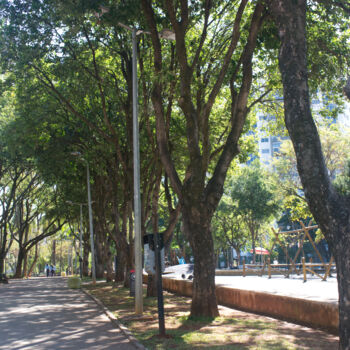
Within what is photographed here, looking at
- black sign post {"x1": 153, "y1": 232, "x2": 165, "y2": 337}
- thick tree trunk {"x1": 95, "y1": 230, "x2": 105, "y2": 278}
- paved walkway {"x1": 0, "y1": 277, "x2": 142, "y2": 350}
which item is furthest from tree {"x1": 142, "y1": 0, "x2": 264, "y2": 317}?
thick tree trunk {"x1": 95, "y1": 230, "x2": 105, "y2": 278}

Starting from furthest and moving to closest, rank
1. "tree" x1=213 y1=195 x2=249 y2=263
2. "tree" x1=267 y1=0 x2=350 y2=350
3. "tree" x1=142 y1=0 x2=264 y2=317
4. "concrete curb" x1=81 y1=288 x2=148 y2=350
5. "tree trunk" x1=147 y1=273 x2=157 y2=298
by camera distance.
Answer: "tree" x1=213 y1=195 x2=249 y2=263 → "tree trunk" x1=147 y1=273 x2=157 y2=298 → "tree" x1=142 y1=0 x2=264 y2=317 → "concrete curb" x1=81 y1=288 x2=148 y2=350 → "tree" x1=267 y1=0 x2=350 y2=350

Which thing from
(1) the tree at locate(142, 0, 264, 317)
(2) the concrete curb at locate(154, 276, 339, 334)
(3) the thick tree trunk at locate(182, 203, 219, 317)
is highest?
(1) the tree at locate(142, 0, 264, 317)

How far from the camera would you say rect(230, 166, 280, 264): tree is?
147 ft

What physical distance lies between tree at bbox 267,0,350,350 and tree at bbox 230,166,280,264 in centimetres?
3811

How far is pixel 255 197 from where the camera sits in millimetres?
44688

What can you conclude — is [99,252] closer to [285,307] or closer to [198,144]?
[198,144]

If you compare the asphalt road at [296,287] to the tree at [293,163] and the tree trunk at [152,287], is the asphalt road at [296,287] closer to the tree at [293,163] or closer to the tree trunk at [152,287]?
the tree trunk at [152,287]

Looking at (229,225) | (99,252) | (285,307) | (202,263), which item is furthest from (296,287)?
(229,225)

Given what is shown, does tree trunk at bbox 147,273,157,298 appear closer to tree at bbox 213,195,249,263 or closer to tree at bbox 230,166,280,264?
tree at bbox 230,166,280,264

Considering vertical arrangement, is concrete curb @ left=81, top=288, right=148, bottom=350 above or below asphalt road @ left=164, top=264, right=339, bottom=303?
below

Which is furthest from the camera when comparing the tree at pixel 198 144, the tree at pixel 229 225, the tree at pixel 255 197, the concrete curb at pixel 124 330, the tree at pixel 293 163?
the tree at pixel 229 225

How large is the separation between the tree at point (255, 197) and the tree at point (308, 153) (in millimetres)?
38114

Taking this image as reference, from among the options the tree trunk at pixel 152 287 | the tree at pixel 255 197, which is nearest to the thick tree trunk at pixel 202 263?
the tree trunk at pixel 152 287

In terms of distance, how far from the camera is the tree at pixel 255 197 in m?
44.7
